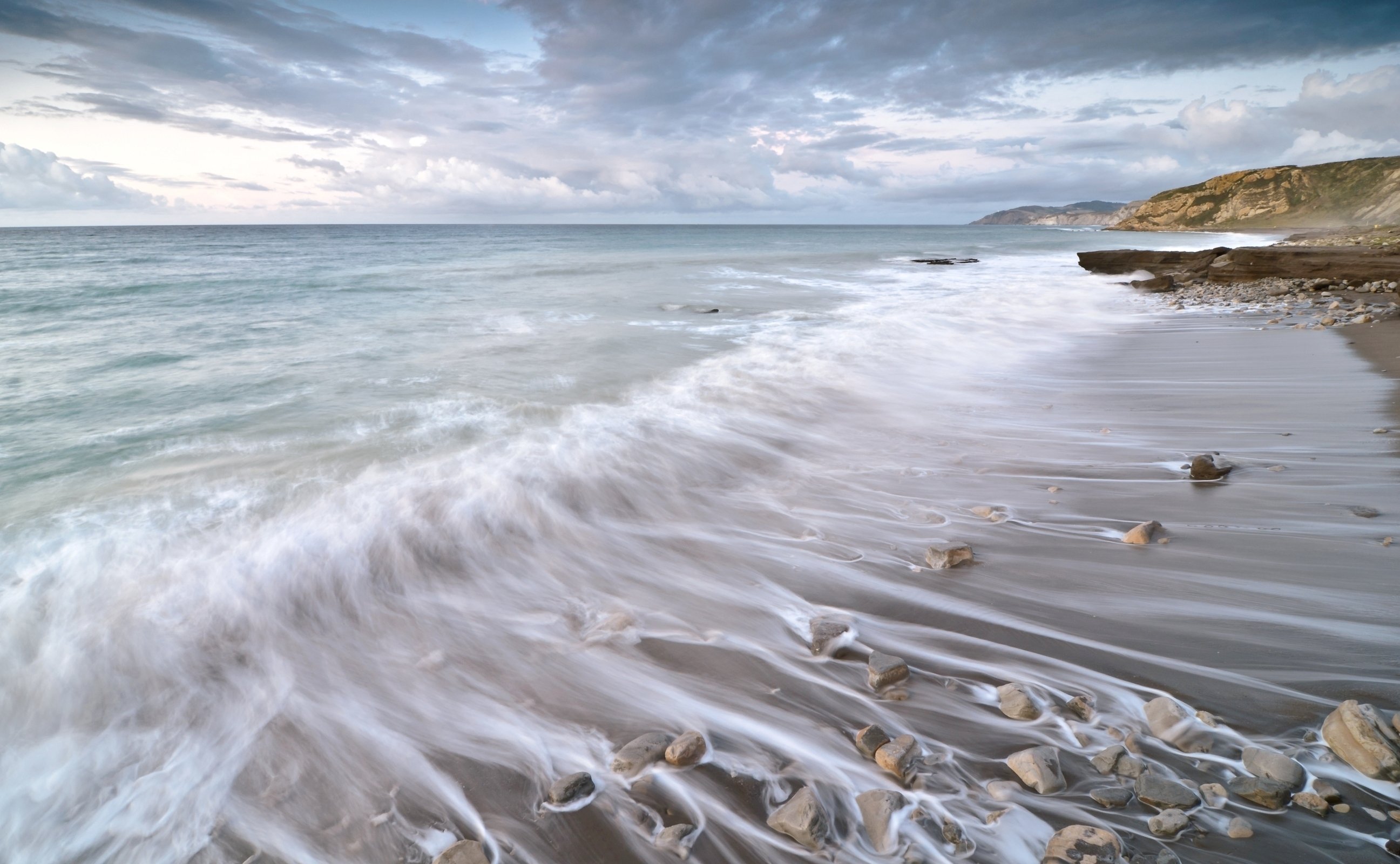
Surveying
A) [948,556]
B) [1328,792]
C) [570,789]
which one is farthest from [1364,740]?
[570,789]

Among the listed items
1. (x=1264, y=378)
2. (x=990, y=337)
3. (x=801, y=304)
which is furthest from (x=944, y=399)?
(x=801, y=304)

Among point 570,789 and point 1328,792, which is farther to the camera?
point 570,789

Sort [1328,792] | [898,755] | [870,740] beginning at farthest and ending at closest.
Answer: [870,740] → [898,755] → [1328,792]

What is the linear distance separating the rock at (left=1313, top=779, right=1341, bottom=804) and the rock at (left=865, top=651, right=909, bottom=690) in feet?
4.29

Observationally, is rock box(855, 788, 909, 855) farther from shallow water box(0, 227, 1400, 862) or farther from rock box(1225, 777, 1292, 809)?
rock box(1225, 777, 1292, 809)

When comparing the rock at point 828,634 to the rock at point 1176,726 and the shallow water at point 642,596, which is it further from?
the rock at point 1176,726

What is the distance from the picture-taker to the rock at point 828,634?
306 cm

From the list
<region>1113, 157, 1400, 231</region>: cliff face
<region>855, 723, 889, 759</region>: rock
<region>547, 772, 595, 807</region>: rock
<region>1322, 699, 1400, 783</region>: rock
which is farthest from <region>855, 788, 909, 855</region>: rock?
<region>1113, 157, 1400, 231</region>: cliff face

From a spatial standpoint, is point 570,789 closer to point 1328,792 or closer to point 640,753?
point 640,753

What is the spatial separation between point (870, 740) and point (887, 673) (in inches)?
16.1

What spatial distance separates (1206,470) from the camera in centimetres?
461

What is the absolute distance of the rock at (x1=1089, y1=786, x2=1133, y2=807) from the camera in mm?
2072

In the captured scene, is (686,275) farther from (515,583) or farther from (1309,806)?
(1309,806)

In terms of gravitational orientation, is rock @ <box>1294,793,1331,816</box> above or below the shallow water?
above
